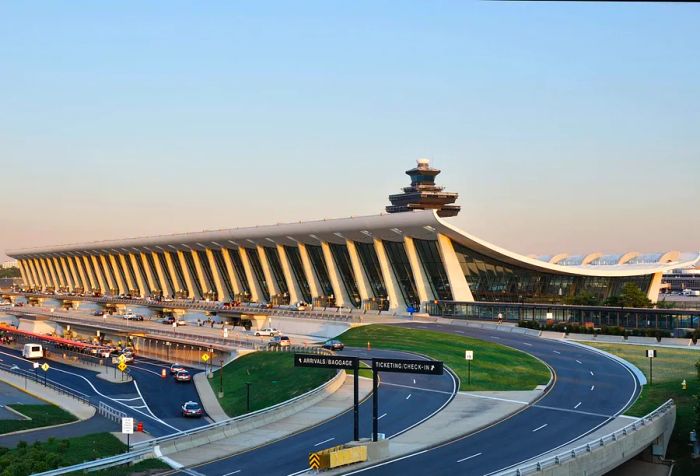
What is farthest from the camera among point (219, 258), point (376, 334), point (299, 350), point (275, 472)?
point (219, 258)

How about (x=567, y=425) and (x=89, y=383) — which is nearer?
(x=567, y=425)

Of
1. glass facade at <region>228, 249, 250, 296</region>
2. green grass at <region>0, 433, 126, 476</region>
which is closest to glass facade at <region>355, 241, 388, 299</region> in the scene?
glass facade at <region>228, 249, 250, 296</region>

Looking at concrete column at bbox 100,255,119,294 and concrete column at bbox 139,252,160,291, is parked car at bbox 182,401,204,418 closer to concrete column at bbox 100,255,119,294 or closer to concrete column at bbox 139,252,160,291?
concrete column at bbox 139,252,160,291

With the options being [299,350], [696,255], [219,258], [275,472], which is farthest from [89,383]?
[696,255]

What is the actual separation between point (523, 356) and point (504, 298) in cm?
3936

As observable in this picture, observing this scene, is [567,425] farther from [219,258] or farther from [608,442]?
[219,258]

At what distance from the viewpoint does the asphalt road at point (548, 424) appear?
104 feet

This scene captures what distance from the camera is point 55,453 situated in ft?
116

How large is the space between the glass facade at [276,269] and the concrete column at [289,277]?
433 centimetres

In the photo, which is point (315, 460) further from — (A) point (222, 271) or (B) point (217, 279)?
(A) point (222, 271)

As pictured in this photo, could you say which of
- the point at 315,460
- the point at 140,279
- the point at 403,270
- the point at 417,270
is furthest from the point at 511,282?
the point at 140,279

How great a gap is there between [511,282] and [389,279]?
15572 mm

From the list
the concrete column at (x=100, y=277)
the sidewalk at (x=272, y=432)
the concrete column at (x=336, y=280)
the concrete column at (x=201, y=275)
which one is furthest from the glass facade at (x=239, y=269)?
the sidewalk at (x=272, y=432)

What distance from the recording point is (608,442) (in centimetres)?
3303
